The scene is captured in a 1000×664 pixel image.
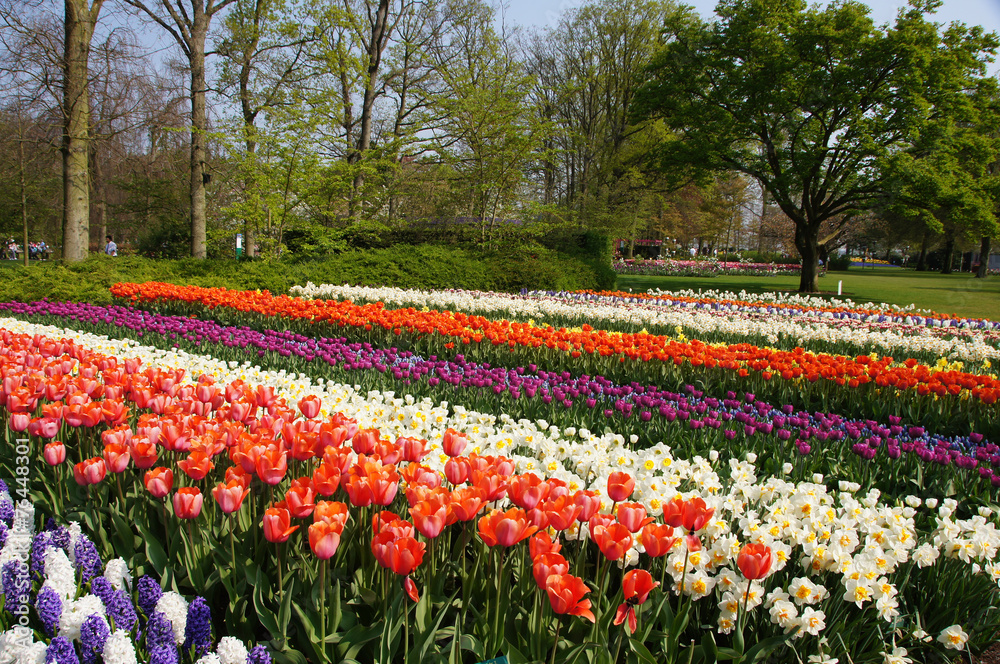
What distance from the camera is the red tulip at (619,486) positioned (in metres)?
1.79

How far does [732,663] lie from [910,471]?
7.25 ft

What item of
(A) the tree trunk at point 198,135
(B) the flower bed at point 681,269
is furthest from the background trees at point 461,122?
(B) the flower bed at point 681,269

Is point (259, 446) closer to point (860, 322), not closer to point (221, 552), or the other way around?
point (221, 552)

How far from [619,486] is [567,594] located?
1.77 feet

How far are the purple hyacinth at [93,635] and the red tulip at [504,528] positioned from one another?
35.8 inches

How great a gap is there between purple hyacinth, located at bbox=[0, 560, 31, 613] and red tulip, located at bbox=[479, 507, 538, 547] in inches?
51.2

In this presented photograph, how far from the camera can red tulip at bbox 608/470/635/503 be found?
1788 millimetres

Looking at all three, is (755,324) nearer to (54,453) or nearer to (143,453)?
(143,453)

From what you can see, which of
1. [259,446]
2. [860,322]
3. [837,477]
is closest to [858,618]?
[837,477]

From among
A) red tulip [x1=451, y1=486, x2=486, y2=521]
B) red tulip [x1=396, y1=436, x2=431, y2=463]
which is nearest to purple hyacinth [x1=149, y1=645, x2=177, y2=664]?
red tulip [x1=451, y1=486, x2=486, y2=521]

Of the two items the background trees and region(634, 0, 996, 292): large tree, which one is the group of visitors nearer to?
the background trees

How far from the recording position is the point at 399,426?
304 cm

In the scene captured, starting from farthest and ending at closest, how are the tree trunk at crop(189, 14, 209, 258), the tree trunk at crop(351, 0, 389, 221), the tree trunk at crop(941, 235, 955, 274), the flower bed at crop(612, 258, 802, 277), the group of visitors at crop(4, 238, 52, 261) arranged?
the tree trunk at crop(941, 235, 955, 274), the flower bed at crop(612, 258, 802, 277), the group of visitors at crop(4, 238, 52, 261), the tree trunk at crop(351, 0, 389, 221), the tree trunk at crop(189, 14, 209, 258)

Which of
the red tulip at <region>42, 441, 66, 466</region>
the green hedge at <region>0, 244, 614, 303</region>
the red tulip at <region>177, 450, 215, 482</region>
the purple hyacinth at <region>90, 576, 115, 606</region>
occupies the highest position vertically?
the green hedge at <region>0, 244, 614, 303</region>
